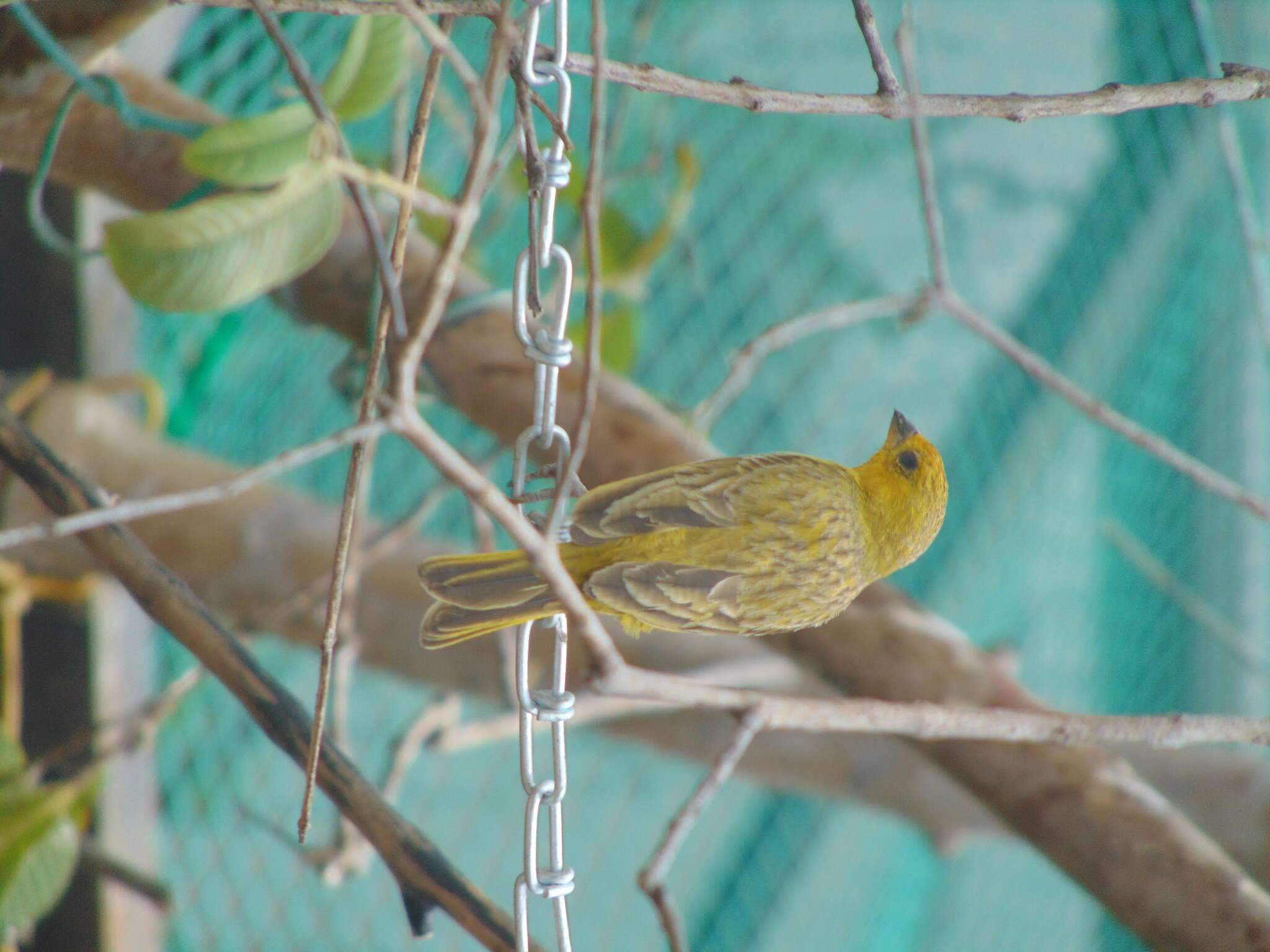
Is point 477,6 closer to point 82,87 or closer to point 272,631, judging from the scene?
point 82,87

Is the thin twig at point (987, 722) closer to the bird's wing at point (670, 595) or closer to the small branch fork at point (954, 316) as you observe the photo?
the bird's wing at point (670, 595)

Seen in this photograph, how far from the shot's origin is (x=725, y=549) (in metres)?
0.48

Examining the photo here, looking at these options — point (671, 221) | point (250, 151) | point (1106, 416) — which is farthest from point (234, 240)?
point (671, 221)

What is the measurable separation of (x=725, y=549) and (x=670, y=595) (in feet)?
0.19

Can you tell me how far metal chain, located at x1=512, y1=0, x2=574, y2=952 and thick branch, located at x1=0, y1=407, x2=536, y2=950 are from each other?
8 centimetres

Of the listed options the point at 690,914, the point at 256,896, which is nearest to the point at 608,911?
the point at 690,914

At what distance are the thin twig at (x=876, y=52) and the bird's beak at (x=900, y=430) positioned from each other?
0.18m

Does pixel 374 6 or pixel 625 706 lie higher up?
pixel 374 6

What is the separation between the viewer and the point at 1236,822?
3.35ft

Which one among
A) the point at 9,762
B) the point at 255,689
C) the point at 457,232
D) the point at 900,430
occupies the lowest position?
the point at 9,762

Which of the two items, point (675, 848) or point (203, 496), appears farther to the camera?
point (675, 848)

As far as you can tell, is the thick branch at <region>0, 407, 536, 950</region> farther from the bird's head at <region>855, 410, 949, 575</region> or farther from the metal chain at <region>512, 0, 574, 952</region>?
the bird's head at <region>855, 410, 949, 575</region>

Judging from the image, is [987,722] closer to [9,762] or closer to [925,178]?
[925,178]

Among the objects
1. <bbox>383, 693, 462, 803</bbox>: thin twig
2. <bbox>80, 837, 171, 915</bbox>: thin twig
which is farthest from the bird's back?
<bbox>80, 837, 171, 915</bbox>: thin twig
